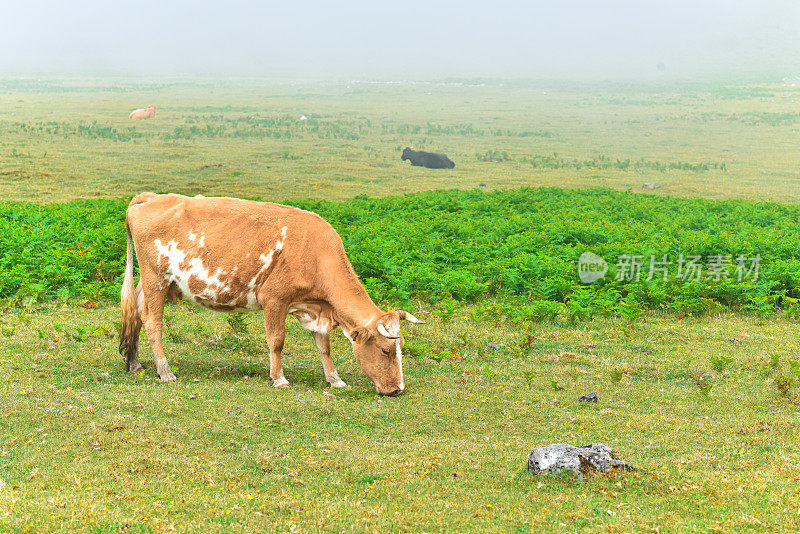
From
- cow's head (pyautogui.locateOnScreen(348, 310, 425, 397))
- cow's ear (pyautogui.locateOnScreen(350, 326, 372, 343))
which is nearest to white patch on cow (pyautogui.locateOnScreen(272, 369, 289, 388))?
cow's head (pyautogui.locateOnScreen(348, 310, 425, 397))

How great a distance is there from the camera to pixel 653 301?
1877 cm

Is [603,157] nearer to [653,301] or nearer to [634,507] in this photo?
[653,301]

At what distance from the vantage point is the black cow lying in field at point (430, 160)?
55684 millimetres

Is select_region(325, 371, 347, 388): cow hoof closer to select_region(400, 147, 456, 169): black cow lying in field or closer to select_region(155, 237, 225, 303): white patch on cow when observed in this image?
select_region(155, 237, 225, 303): white patch on cow

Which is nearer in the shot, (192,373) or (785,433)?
(785,433)

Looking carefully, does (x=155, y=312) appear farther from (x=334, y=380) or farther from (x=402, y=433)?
(x=402, y=433)

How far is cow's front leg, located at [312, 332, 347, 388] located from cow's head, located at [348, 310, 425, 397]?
685 mm

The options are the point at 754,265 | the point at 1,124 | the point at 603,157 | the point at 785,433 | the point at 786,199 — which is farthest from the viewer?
the point at 1,124

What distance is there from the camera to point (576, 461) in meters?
8.61

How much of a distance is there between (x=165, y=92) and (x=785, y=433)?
480ft

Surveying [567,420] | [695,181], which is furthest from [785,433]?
[695,181]

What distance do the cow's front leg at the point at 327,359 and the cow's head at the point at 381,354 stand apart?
0.68m

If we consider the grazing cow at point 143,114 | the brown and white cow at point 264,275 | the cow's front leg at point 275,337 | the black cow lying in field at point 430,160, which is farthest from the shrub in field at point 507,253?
the grazing cow at point 143,114

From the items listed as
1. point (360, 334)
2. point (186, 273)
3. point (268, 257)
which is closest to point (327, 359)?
point (360, 334)
